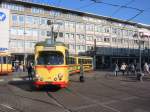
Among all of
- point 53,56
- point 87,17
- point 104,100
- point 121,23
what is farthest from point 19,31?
point 104,100

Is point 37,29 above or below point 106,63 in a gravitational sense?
above

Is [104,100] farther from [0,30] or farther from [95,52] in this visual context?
[95,52]

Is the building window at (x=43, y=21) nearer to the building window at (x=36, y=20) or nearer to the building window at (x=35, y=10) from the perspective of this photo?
the building window at (x=36, y=20)

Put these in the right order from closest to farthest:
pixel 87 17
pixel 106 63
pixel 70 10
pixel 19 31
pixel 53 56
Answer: pixel 53 56
pixel 19 31
pixel 70 10
pixel 87 17
pixel 106 63

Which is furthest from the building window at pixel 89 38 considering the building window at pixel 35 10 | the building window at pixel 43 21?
the building window at pixel 35 10

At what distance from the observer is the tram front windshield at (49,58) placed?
70.4ft

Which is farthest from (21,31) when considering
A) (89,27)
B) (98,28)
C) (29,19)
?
(98,28)

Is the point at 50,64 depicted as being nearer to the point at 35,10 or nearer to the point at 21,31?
the point at 21,31

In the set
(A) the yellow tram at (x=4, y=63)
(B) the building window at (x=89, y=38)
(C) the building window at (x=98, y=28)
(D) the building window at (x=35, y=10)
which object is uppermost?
(D) the building window at (x=35, y=10)

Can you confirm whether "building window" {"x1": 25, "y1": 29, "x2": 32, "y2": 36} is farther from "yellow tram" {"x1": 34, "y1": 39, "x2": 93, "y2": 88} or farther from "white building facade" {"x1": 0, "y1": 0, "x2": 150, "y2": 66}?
"yellow tram" {"x1": 34, "y1": 39, "x2": 93, "y2": 88}

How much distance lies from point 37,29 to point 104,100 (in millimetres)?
66583

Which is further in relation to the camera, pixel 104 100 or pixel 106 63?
pixel 106 63

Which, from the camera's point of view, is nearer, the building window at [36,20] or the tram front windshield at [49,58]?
the tram front windshield at [49,58]

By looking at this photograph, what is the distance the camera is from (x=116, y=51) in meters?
105
